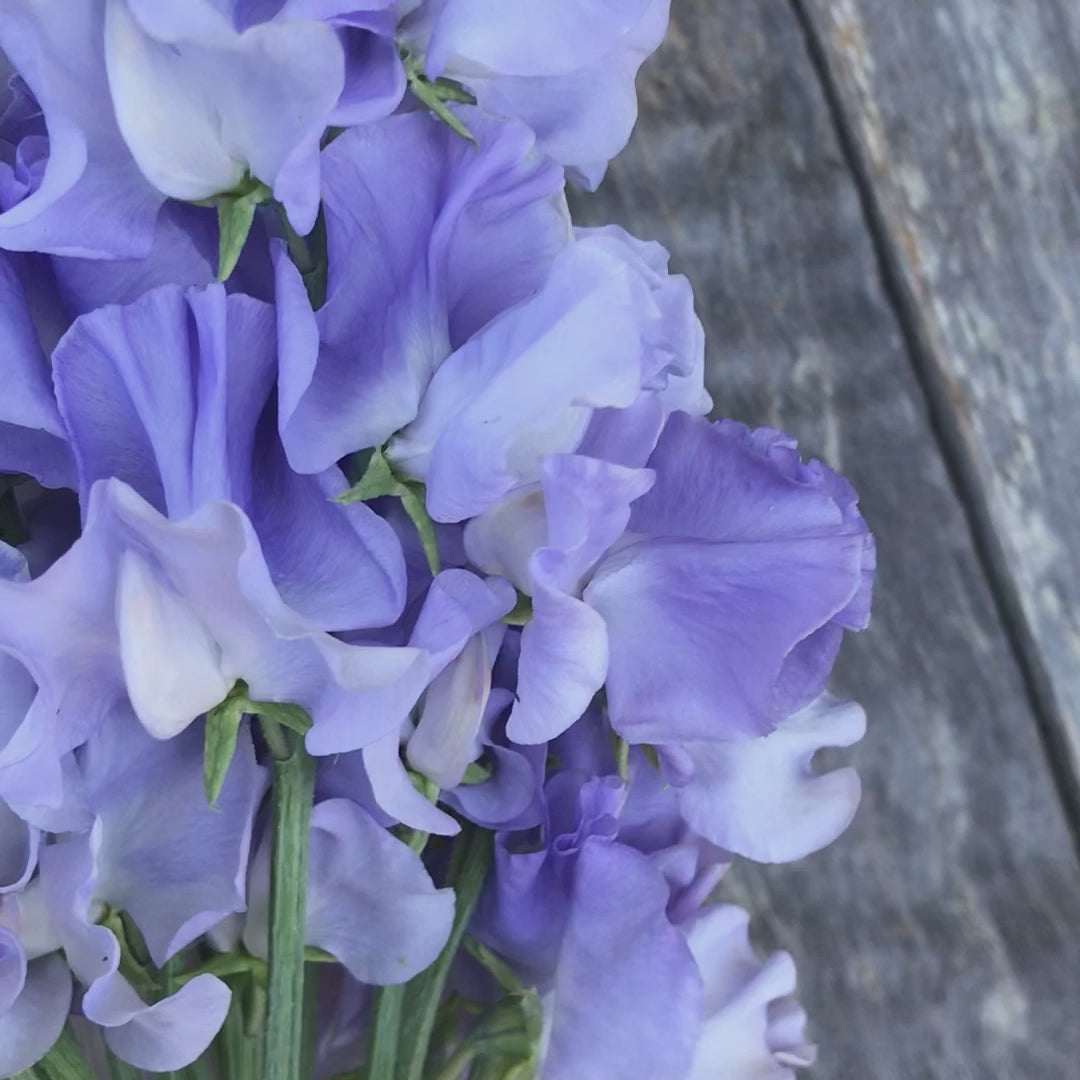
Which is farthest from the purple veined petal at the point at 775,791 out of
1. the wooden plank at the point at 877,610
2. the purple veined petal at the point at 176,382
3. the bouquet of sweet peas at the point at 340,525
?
the wooden plank at the point at 877,610

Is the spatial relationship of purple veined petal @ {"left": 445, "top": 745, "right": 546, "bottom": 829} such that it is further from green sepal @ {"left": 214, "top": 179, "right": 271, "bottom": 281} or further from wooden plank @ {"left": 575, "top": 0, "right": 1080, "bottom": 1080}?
wooden plank @ {"left": 575, "top": 0, "right": 1080, "bottom": 1080}

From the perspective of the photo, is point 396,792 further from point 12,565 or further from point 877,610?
point 877,610

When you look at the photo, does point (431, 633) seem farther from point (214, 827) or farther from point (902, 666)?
point (902, 666)

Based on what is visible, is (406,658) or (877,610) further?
(877,610)

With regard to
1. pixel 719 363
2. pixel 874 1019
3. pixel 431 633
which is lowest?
pixel 874 1019

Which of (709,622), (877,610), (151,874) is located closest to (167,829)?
(151,874)

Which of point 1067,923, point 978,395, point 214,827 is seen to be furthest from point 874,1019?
point 214,827

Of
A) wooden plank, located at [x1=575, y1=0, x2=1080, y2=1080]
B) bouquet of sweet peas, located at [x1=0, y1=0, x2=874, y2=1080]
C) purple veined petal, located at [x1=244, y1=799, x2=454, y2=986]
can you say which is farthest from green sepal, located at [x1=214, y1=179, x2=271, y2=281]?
wooden plank, located at [x1=575, y1=0, x2=1080, y2=1080]
